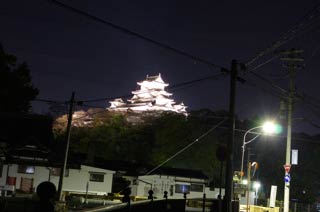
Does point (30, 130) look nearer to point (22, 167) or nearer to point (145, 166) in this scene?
point (22, 167)

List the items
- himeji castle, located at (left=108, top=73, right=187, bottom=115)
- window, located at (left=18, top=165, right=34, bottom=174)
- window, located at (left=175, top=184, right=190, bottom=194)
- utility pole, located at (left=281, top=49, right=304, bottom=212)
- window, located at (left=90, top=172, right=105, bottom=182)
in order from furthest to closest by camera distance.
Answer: himeji castle, located at (left=108, top=73, right=187, bottom=115) → window, located at (left=175, top=184, right=190, bottom=194) → window, located at (left=90, top=172, right=105, bottom=182) → window, located at (left=18, top=165, right=34, bottom=174) → utility pole, located at (left=281, top=49, right=304, bottom=212)

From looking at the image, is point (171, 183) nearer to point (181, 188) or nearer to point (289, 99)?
point (181, 188)

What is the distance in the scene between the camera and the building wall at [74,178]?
4028cm

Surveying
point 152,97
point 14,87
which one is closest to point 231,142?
point 14,87

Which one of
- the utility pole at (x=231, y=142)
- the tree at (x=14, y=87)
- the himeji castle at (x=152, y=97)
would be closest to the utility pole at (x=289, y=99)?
the utility pole at (x=231, y=142)

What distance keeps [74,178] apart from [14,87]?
11.8m

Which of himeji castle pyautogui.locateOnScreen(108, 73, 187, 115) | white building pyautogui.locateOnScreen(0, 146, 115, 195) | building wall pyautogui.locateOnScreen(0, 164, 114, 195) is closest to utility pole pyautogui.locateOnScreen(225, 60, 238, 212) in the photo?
white building pyautogui.locateOnScreen(0, 146, 115, 195)

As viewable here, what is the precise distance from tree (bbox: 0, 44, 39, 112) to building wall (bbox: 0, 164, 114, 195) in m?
6.53

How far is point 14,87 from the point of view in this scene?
36031 mm

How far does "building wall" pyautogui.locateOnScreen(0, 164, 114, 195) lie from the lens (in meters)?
40.3

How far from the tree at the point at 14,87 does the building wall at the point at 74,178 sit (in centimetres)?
653

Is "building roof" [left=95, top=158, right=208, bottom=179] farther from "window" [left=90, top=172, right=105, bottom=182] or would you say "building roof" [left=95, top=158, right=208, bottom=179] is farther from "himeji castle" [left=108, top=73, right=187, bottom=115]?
"himeji castle" [left=108, top=73, right=187, bottom=115]

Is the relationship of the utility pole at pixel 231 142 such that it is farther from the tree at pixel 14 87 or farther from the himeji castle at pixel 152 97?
the himeji castle at pixel 152 97

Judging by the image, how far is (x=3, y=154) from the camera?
32.0 m
